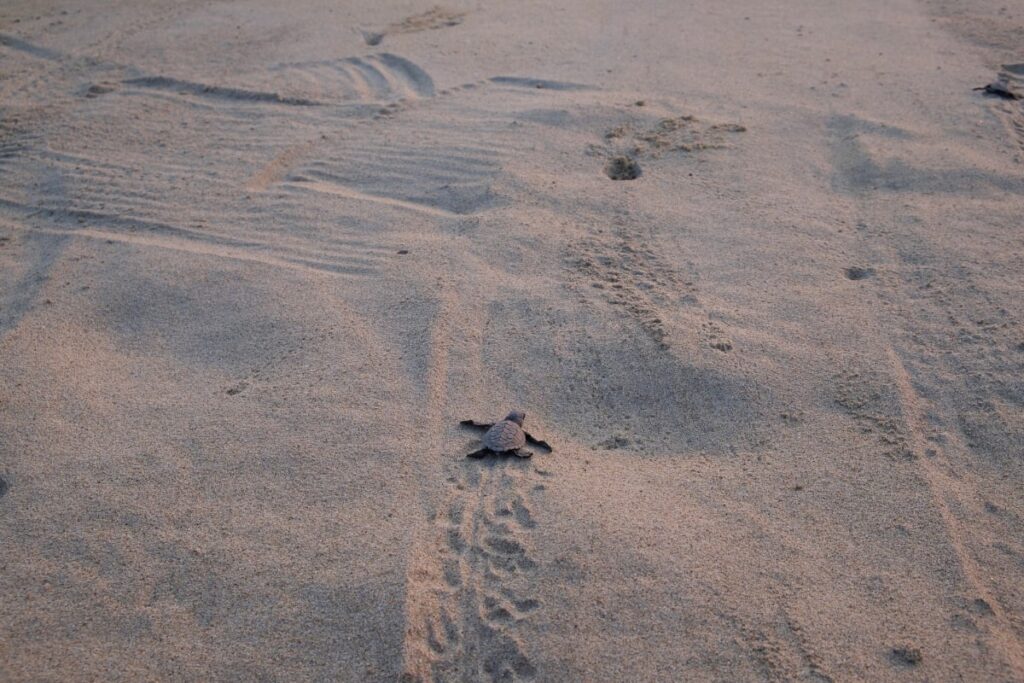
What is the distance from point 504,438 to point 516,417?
0.43 ft

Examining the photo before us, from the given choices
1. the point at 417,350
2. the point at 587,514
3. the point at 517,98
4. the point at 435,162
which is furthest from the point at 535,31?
the point at 587,514

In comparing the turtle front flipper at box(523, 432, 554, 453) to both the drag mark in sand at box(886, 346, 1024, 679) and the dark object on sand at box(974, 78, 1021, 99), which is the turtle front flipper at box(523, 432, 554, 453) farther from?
the dark object on sand at box(974, 78, 1021, 99)

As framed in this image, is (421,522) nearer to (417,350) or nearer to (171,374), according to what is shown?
(417,350)

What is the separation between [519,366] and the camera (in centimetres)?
250

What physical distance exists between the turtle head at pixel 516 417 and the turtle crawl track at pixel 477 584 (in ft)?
0.48

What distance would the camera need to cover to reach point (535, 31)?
5.02 metres

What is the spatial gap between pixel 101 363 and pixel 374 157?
165cm

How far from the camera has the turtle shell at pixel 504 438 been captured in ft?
Answer: 6.88

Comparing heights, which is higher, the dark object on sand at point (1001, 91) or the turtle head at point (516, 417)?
the dark object on sand at point (1001, 91)

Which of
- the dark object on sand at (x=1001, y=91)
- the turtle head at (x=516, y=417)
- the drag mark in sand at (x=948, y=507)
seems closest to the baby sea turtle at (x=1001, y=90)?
the dark object on sand at (x=1001, y=91)

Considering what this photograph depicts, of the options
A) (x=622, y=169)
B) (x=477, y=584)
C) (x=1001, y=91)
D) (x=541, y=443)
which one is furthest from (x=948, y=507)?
(x=1001, y=91)

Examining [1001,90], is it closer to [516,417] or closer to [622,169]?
[622,169]

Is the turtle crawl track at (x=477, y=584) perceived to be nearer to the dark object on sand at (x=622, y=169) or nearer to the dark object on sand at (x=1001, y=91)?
the dark object on sand at (x=622, y=169)

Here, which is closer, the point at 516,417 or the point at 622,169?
the point at 516,417
